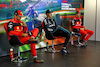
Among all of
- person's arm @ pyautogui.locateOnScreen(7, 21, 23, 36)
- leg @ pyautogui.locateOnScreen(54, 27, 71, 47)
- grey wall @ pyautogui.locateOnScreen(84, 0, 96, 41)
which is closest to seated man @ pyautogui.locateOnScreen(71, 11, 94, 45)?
leg @ pyautogui.locateOnScreen(54, 27, 71, 47)

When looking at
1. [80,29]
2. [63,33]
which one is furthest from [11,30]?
[80,29]

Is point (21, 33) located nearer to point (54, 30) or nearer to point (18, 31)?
point (18, 31)

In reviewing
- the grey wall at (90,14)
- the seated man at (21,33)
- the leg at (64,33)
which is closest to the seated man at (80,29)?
the leg at (64,33)

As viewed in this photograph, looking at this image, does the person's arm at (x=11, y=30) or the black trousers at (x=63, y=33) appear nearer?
the person's arm at (x=11, y=30)

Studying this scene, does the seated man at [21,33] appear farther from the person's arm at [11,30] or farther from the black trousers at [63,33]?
the black trousers at [63,33]

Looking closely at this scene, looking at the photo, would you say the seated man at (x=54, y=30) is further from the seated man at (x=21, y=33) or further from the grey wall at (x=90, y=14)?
the grey wall at (x=90, y=14)

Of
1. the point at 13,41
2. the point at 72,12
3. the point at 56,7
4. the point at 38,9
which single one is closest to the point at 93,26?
the point at 72,12

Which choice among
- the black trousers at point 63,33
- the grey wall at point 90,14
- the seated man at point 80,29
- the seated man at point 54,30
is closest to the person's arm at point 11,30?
the seated man at point 54,30

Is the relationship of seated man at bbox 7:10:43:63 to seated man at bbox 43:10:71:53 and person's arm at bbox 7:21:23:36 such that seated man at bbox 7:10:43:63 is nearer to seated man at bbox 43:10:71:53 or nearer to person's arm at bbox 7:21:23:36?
person's arm at bbox 7:21:23:36

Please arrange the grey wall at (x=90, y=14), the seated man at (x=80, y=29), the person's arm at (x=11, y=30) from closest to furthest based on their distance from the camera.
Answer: the person's arm at (x=11, y=30) → the seated man at (x=80, y=29) → the grey wall at (x=90, y=14)

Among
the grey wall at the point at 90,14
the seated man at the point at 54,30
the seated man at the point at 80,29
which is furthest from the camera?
the grey wall at the point at 90,14

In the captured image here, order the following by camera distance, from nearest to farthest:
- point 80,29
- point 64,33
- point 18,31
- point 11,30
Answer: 1. point 11,30
2. point 18,31
3. point 64,33
4. point 80,29

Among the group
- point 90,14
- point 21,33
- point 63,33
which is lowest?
point 63,33

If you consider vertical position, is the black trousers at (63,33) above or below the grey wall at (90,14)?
below
